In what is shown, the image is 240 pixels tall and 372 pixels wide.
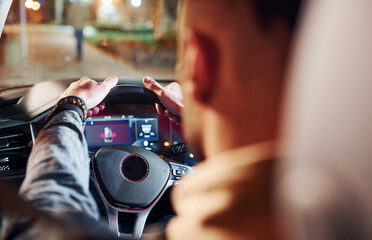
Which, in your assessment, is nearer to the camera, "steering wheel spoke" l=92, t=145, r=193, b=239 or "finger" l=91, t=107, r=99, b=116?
"finger" l=91, t=107, r=99, b=116

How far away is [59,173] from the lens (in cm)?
133

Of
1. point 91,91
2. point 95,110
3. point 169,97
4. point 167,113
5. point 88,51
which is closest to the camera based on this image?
point 91,91

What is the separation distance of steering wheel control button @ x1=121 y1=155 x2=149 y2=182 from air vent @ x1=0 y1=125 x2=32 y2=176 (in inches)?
23.9

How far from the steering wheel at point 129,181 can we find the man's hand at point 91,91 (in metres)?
0.14

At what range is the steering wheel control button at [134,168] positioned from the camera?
8.14 ft

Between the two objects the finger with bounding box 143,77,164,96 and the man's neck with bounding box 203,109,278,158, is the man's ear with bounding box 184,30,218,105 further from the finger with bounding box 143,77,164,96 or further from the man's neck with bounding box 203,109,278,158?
the finger with bounding box 143,77,164,96

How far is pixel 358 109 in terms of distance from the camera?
0.91 metres

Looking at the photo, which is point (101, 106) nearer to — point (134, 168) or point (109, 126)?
point (109, 126)

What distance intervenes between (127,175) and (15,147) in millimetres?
717

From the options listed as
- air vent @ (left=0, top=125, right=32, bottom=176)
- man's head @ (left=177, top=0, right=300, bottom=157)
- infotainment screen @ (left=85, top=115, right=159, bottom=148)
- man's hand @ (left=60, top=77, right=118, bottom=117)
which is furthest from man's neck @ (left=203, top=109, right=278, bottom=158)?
air vent @ (left=0, top=125, right=32, bottom=176)

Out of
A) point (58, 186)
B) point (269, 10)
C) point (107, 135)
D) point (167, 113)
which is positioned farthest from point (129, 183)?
point (269, 10)

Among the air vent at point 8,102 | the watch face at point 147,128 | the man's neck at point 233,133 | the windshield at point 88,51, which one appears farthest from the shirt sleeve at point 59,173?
the windshield at point 88,51

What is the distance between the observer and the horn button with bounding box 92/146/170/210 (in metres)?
2.47

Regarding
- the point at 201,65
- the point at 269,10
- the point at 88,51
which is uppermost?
the point at 269,10
